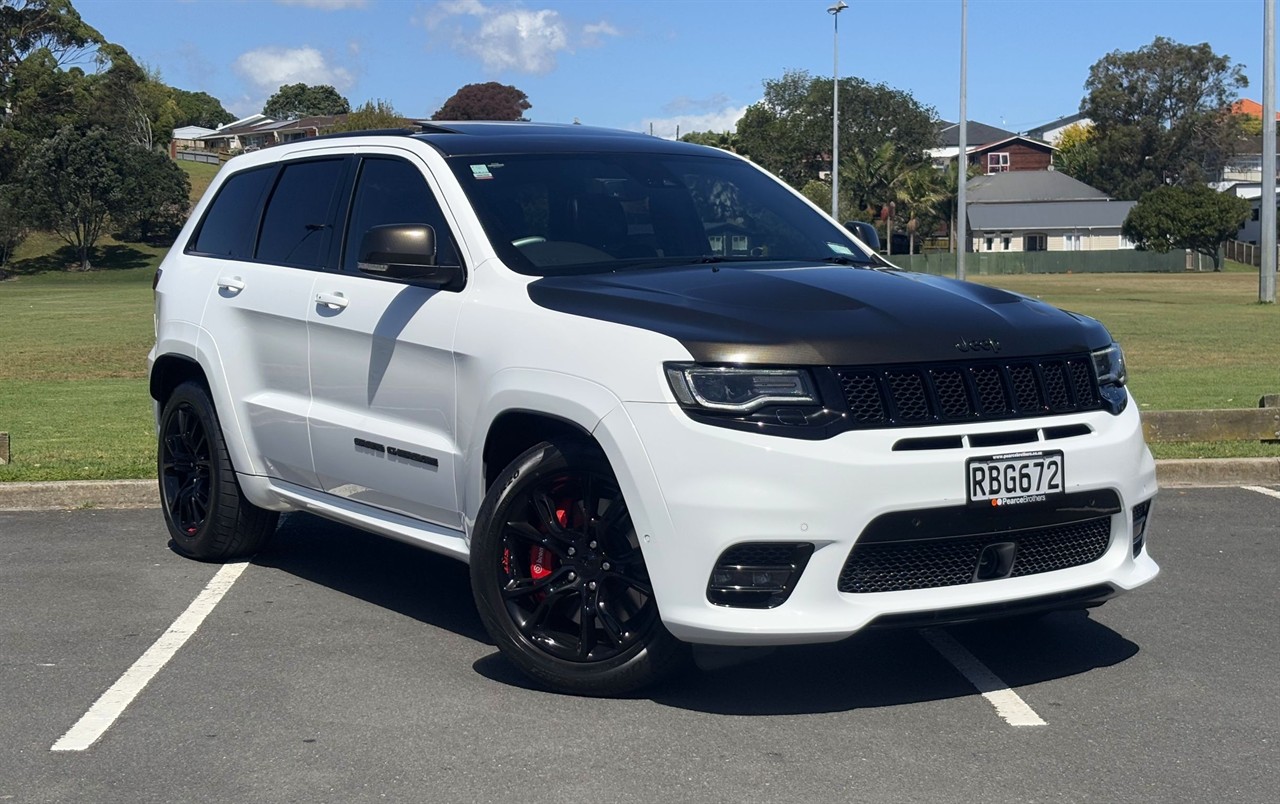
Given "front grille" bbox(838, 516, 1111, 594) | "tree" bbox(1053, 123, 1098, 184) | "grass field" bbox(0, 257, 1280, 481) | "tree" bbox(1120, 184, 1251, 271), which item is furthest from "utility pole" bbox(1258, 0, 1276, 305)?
"tree" bbox(1053, 123, 1098, 184)

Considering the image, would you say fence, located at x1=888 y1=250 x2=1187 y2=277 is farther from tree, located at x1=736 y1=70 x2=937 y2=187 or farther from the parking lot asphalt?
the parking lot asphalt

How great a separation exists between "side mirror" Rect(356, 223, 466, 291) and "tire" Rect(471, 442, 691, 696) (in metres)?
0.83

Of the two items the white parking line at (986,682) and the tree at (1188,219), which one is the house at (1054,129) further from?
the white parking line at (986,682)

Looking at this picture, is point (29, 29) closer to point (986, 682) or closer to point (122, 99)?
point (122, 99)

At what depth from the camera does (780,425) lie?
15.1 feet

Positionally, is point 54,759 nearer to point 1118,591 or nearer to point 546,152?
point 546,152

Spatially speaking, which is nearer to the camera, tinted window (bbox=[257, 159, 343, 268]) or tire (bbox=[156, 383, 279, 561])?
tinted window (bbox=[257, 159, 343, 268])

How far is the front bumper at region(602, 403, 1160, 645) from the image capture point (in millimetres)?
4562

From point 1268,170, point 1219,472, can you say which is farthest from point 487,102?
point 1219,472

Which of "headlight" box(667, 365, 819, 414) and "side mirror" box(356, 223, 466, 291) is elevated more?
"side mirror" box(356, 223, 466, 291)

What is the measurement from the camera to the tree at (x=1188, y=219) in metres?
92.2

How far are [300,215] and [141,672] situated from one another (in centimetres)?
219

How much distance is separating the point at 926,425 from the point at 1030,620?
1.88 m

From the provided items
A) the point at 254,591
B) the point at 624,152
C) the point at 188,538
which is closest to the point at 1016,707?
Result: the point at 624,152
